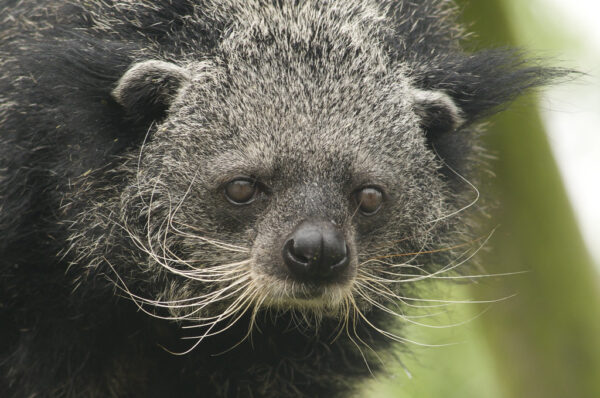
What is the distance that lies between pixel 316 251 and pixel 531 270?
1.86 metres

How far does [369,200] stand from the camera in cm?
564

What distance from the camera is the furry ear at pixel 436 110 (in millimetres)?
6008

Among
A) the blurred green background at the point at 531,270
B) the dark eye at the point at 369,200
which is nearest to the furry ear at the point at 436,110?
the blurred green background at the point at 531,270

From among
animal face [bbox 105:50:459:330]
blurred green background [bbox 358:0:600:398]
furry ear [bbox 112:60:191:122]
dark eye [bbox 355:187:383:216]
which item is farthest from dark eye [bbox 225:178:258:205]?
blurred green background [bbox 358:0:600:398]

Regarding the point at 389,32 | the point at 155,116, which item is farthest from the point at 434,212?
the point at 155,116

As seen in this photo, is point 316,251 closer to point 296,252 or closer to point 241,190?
point 296,252

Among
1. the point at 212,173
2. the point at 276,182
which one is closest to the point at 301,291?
the point at 276,182

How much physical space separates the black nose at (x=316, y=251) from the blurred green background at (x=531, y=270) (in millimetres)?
1500

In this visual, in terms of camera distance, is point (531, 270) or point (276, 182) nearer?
point (276, 182)

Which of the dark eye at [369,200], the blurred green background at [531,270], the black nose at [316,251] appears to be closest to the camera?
the black nose at [316,251]

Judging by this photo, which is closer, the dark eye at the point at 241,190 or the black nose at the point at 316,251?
the black nose at the point at 316,251

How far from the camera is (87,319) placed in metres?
6.13

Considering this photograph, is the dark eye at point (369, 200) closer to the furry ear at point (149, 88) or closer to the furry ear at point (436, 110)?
the furry ear at point (436, 110)

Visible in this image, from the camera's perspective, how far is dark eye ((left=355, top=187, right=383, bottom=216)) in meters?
5.60
